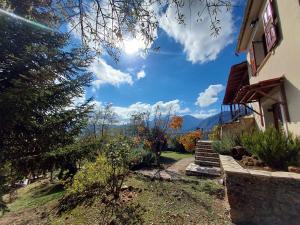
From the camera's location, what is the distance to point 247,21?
8.29 meters

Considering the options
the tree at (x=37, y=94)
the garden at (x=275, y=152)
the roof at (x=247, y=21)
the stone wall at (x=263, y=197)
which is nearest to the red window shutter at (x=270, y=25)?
the roof at (x=247, y=21)

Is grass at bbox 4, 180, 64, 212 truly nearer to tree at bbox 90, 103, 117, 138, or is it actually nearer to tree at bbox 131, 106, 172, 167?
tree at bbox 131, 106, 172, 167

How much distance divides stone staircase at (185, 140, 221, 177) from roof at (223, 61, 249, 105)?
14.8 feet

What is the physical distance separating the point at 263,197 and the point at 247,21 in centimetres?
708

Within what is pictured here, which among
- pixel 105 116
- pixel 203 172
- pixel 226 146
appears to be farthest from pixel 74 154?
pixel 105 116

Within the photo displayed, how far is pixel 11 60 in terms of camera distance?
502 cm

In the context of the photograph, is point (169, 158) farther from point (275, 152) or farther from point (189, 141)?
point (275, 152)

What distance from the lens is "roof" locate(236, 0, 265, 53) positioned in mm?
7211

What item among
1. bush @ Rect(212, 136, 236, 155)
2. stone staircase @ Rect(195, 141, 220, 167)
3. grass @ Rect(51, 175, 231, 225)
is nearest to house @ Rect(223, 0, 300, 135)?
bush @ Rect(212, 136, 236, 155)

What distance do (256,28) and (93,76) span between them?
21.1 feet

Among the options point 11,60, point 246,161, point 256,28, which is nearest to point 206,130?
point 256,28

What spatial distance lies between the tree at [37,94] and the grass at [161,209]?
101 inches

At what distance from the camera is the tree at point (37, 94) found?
4620 mm

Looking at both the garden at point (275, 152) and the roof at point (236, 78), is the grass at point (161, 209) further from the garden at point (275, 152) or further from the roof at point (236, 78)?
the roof at point (236, 78)
